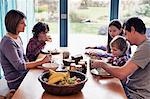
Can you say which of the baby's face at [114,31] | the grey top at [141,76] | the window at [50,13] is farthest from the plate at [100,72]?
the window at [50,13]

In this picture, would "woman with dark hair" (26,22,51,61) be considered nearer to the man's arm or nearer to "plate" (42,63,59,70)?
"plate" (42,63,59,70)

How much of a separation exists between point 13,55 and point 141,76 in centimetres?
109

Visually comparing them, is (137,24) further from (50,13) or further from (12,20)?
(50,13)

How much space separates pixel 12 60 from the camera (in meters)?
2.28

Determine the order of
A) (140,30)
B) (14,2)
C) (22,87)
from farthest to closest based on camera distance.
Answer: (14,2) < (140,30) < (22,87)

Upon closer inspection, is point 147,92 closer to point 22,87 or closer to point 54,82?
point 54,82

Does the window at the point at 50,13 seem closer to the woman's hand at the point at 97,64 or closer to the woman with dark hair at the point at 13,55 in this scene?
the woman with dark hair at the point at 13,55

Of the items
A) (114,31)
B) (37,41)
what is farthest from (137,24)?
(37,41)

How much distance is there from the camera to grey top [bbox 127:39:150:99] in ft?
Result: 6.36

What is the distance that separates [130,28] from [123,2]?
7.37 feet

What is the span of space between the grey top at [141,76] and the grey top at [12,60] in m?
0.95

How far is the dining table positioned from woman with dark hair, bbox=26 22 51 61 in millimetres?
813

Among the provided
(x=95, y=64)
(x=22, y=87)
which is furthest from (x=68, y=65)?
(x=22, y=87)

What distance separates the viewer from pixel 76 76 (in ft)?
6.31
